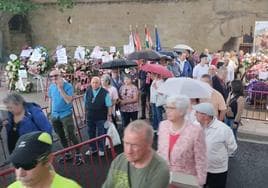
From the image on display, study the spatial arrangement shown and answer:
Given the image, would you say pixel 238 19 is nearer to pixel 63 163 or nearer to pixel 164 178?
pixel 63 163

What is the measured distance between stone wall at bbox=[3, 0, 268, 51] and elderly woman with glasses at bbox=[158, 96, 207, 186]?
17134 mm

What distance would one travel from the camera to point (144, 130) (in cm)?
310

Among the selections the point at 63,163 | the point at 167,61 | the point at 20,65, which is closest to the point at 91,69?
the point at 20,65

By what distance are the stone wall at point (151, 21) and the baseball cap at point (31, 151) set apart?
744 inches

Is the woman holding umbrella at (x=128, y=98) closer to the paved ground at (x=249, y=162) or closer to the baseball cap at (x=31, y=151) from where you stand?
the paved ground at (x=249, y=162)

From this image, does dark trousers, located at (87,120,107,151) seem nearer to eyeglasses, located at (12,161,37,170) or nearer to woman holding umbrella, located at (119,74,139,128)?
woman holding umbrella, located at (119,74,139,128)

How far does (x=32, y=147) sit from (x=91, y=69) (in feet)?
42.3

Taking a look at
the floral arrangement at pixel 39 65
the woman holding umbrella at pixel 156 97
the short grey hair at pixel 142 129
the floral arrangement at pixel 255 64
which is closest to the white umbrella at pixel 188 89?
the woman holding umbrella at pixel 156 97

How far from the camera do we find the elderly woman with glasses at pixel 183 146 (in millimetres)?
4051

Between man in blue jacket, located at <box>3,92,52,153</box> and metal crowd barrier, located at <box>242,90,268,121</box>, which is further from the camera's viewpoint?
metal crowd barrier, located at <box>242,90,268,121</box>

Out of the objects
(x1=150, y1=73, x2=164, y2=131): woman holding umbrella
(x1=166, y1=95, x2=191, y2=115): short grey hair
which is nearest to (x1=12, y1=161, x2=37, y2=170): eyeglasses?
(x1=166, y1=95, x2=191, y2=115): short grey hair

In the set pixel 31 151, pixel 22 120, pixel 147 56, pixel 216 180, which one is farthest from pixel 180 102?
pixel 147 56

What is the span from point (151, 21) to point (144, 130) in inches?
793

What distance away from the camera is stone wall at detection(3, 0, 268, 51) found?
810 inches
